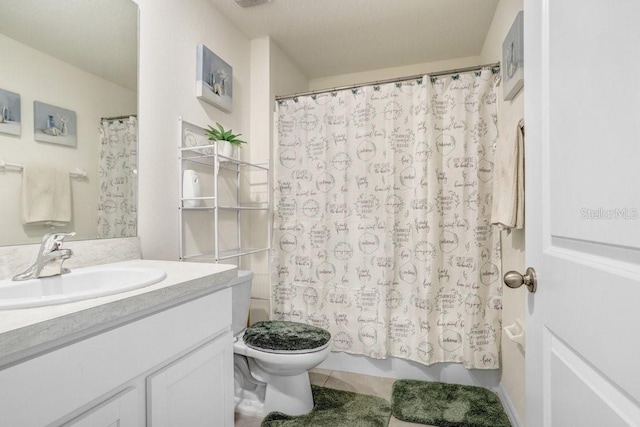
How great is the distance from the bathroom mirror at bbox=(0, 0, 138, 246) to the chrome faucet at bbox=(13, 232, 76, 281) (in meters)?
0.13

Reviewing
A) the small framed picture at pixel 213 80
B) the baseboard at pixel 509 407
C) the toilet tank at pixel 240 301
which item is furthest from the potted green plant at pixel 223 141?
the baseboard at pixel 509 407

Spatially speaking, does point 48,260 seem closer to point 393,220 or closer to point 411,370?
point 393,220

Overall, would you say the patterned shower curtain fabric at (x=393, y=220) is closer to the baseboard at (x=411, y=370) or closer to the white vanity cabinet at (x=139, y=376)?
the baseboard at (x=411, y=370)

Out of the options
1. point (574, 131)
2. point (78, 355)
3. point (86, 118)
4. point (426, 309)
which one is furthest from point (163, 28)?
point (426, 309)

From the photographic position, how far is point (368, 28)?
2.26 m

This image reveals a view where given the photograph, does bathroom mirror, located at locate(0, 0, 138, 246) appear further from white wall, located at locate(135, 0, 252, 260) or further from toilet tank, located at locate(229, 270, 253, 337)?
toilet tank, located at locate(229, 270, 253, 337)

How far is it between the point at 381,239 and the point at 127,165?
4.91 feet

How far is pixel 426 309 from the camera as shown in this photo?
1.99 m

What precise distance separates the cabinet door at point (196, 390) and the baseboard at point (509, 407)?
4.54 feet

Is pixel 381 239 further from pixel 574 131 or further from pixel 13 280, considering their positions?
pixel 13 280

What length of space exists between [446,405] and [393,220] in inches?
43.1

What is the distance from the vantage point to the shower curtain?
1.32m

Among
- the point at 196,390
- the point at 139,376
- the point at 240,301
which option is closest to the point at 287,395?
the point at 240,301

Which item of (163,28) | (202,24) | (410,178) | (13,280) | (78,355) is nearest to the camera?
(78,355)
